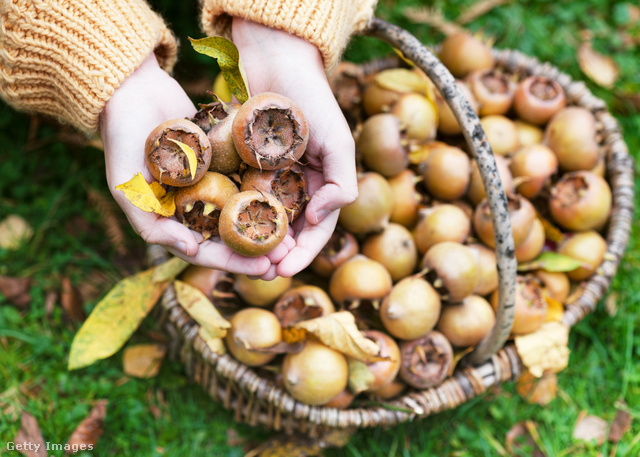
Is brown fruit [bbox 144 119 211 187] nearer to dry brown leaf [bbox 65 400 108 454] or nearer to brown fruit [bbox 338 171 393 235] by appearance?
brown fruit [bbox 338 171 393 235]

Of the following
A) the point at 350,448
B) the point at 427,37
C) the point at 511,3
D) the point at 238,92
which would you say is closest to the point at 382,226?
the point at 238,92

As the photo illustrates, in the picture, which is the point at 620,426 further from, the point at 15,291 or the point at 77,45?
the point at 15,291

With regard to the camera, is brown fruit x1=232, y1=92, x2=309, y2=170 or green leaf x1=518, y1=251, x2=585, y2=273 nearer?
brown fruit x1=232, y1=92, x2=309, y2=170

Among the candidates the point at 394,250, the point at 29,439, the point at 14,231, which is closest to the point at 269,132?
the point at 394,250

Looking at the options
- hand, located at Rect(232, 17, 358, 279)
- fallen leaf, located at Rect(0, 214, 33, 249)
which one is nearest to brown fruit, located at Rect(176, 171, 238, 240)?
hand, located at Rect(232, 17, 358, 279)

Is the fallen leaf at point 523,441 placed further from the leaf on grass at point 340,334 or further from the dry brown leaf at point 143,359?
the dry brown leaf at point 143,359
